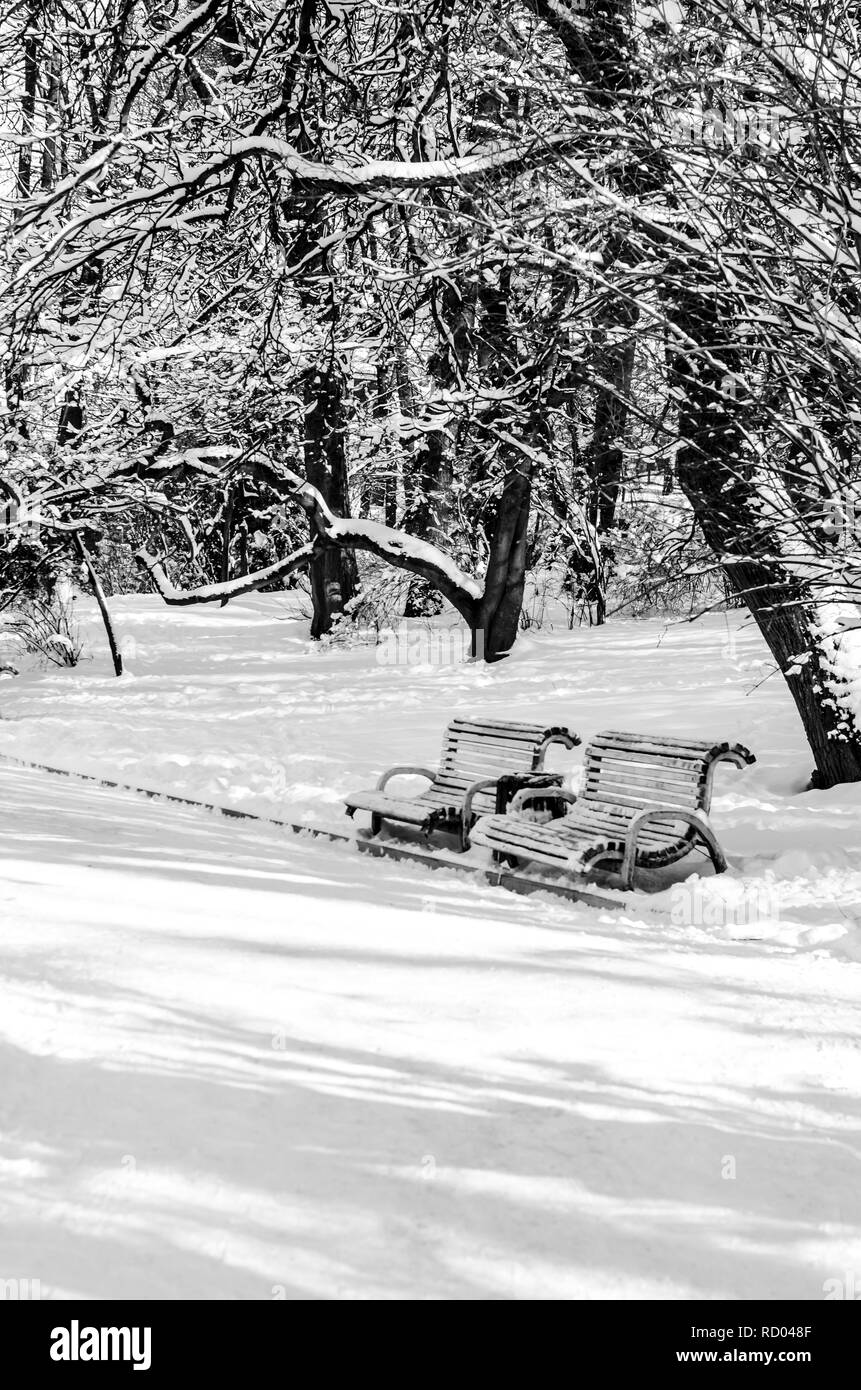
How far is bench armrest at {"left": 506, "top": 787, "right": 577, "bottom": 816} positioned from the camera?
732 centimetres

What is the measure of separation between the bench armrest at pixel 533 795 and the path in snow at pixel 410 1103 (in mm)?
1386

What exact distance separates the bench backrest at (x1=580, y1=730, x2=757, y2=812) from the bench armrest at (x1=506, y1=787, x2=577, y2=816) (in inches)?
3.9

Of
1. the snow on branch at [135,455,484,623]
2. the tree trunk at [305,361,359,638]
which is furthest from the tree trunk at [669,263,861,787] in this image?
the tree trunk at [305,361,359,638]

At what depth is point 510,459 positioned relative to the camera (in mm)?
16500

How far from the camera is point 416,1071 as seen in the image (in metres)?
A: 4.02

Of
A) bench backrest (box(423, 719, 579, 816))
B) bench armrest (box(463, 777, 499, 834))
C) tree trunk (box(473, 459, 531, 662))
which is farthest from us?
tree trunk (box(473, 459, 531, 662))

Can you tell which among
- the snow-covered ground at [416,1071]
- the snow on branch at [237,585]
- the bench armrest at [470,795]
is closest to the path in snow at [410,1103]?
the snow-covered ground at [416,1071]

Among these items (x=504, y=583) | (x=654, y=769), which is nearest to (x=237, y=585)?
(x=504, y=583)

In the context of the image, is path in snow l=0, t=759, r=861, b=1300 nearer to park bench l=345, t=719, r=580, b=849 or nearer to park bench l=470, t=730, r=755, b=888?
park bench l=470, t=730, r=755, b=888

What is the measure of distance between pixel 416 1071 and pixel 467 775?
14.2 feet

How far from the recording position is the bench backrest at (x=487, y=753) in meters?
7.93

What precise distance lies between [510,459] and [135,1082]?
1353cm

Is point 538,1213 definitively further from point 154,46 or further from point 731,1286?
point 154,46

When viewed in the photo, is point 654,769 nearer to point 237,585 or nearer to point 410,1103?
point 410,1103
